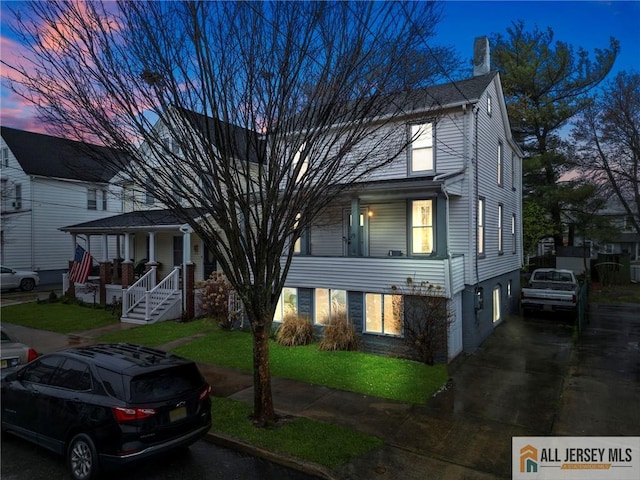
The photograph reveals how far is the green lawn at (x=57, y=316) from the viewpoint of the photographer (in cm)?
1585

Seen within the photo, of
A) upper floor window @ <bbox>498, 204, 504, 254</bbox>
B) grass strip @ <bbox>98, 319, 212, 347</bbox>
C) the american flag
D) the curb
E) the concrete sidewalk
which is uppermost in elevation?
upper floor window @ <bbox>498, 204, 504, 254</bbox>

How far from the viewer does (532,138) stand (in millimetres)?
30016

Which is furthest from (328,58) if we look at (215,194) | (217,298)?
(217,298)

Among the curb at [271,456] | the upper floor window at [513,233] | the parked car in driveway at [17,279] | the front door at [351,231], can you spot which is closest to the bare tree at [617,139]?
the upper floor window at [513,233]

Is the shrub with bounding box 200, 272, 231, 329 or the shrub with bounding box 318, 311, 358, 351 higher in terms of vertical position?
the shrub with bounding box 200, 272, 231, 329

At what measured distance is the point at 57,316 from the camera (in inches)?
691

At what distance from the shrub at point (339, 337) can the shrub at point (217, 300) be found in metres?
4.28

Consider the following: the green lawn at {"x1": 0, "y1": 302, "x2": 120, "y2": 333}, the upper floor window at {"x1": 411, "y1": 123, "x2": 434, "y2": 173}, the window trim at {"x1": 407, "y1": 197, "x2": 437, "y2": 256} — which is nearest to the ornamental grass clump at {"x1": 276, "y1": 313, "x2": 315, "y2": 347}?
the window trim at {"x1": 407, "y1": 197, "x2": 437, "y2": 256}

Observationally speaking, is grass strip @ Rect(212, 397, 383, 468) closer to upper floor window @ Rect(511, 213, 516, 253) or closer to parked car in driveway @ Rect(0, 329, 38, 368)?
parked car in driveway @ Rect(0, 329, 38, 368)

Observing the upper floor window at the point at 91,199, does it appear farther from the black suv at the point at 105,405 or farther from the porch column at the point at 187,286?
the black suv at the point at 105,405

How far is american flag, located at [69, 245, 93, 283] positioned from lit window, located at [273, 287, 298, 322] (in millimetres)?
10730

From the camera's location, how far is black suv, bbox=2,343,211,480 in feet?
17.4

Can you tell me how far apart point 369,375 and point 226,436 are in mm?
4167

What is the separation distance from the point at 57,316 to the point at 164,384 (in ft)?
47.9
